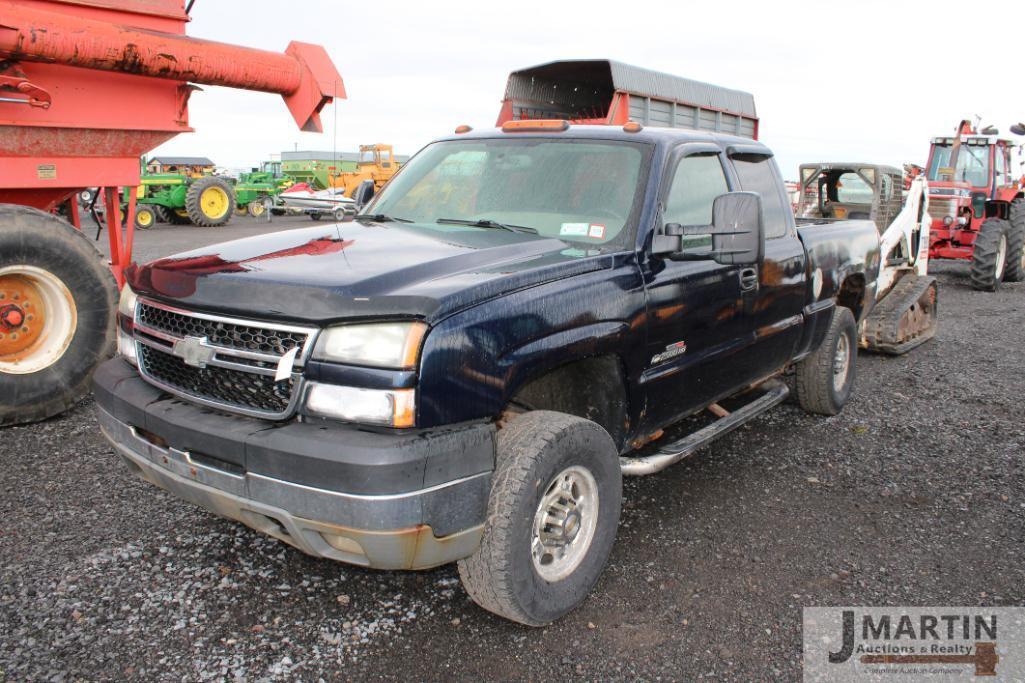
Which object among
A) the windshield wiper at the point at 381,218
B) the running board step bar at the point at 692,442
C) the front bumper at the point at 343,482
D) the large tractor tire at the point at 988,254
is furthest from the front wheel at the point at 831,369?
the large tractor tire at the point at 988,254

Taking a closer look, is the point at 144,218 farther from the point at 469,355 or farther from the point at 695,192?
the point at 469,355

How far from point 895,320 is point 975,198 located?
25.4 ft

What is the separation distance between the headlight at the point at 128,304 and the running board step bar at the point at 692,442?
209 centimetres

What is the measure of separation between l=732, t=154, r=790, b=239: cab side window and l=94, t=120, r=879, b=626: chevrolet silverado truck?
19 centimetres

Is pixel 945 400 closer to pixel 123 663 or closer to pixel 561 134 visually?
pixel 561 134

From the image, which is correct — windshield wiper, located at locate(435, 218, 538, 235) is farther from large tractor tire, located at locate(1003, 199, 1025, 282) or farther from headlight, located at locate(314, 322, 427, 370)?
large tractor tire, located at locate(1003, 199, 1025, 282)

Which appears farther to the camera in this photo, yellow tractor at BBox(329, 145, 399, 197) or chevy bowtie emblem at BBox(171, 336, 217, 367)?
yellow tractor at BBox(329, 145, 399, 197)

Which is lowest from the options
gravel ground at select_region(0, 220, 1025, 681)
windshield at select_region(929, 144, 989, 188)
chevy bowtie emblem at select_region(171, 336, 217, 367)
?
gravel ground at select_region(0, 220, 1025, 681)

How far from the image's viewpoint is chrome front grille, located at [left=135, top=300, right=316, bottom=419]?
261 centimetres

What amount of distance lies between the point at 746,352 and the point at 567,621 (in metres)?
1.87

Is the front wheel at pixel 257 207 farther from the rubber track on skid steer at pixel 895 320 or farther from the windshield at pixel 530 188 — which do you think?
the windshield at pixel 530 188

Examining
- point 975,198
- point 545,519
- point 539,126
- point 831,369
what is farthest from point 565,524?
point 975,198

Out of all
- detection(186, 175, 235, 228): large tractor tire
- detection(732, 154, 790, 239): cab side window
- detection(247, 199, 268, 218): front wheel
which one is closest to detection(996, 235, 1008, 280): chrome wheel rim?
detection(732, 154, 790, 239): cab side window

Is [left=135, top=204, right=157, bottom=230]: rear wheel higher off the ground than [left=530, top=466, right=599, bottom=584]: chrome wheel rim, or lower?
higher
